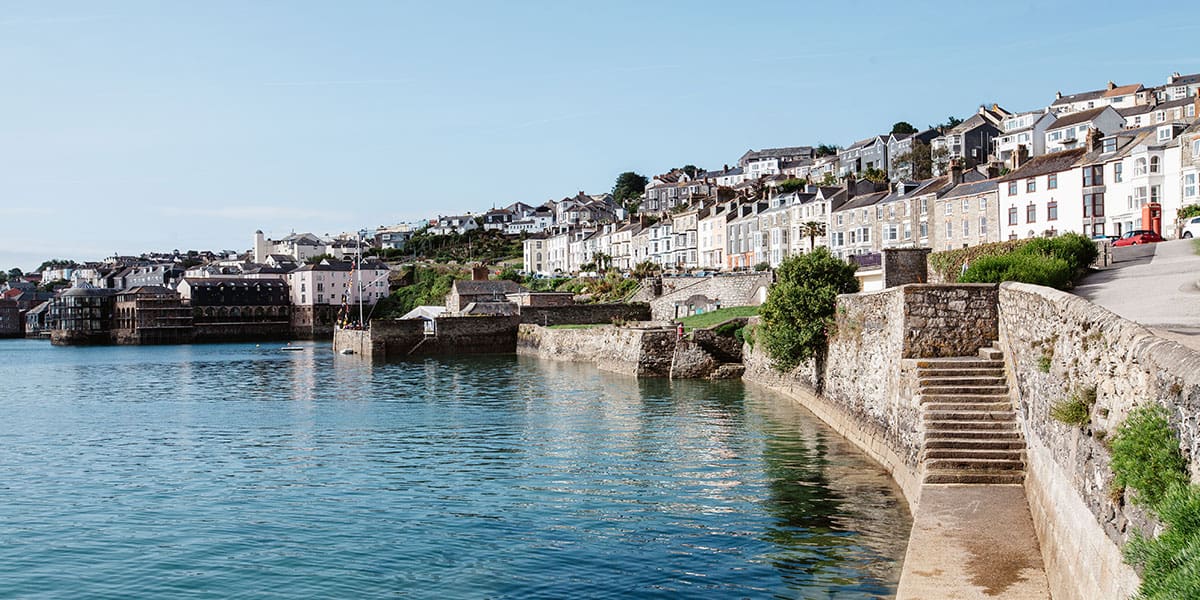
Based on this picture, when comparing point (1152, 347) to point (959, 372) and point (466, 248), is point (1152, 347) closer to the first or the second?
point (959, 372)

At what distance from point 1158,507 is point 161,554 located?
597 inches

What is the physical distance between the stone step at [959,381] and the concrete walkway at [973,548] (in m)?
3.25

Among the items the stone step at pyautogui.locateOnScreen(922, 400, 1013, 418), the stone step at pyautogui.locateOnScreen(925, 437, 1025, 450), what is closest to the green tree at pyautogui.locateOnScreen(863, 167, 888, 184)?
the stone step at pyautogui.locateOnScreen(922, 400, 1013, 418)

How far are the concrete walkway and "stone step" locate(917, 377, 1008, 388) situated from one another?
3255mm

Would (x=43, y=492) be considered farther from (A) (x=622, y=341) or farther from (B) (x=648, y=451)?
(A) (x=622, y=341)

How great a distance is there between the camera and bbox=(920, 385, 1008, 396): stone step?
1922cm

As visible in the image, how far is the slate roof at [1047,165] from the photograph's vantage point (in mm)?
62531

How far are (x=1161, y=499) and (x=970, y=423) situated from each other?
34.4ft

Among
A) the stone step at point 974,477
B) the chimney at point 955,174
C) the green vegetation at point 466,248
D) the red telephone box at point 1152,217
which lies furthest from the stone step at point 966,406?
the green vegetation at point 466,248

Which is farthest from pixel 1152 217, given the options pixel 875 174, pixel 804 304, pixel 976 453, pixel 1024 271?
pixel 875 174

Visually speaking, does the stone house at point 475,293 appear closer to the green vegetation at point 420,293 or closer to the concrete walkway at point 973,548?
the green vegetation at point 420,293

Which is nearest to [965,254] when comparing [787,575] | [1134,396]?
[787,575]

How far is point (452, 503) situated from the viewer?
20625 millimetres

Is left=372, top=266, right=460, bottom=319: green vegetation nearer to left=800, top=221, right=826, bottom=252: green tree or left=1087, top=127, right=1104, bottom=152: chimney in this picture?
left=800, top=221, right=826, bottom=252: green tree
